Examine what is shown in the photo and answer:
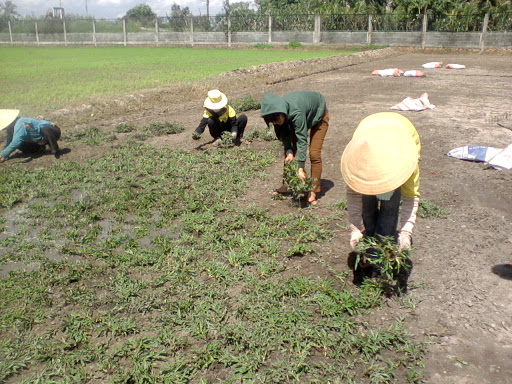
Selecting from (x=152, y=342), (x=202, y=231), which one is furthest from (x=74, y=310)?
(x=202, y=231)

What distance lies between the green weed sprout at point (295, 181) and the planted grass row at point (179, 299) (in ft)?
0.92

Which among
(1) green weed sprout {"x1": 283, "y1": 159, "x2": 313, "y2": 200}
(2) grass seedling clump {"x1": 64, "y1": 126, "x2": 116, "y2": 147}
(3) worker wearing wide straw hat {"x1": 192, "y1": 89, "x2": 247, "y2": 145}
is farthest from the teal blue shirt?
(1) green weed sprout {"x1": 283, "y1": 159, "x2": 313, "y2": 200}

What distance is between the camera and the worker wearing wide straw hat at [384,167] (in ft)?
9.46

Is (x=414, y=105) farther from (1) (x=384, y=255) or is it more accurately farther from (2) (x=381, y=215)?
(1) (x=384, y=255)

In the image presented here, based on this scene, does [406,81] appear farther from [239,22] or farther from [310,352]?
[239,22]

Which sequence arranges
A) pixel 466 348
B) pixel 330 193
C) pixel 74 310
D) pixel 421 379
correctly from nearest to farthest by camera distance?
pixel 421 379 → pixel 466 348 → pixel 74 310 → pixel 330 193

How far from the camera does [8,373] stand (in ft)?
9.53

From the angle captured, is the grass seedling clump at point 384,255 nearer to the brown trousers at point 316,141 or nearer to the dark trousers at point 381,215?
the dark trousers at point 381,215

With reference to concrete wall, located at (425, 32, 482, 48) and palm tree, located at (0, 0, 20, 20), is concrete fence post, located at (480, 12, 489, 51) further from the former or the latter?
palm tree, located at (0, 0, 20, 20)

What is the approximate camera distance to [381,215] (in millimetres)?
3506

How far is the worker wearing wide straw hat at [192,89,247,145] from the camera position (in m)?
7.27

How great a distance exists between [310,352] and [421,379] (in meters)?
0.73

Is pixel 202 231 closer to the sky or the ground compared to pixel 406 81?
closer to the ground

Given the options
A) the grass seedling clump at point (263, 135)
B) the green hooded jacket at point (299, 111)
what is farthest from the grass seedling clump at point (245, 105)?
the green hooded jacket at point (299, 111)
